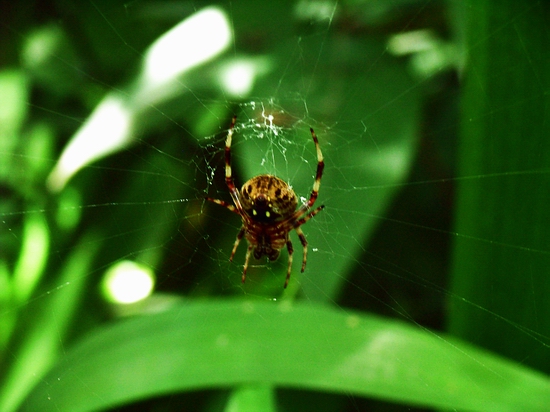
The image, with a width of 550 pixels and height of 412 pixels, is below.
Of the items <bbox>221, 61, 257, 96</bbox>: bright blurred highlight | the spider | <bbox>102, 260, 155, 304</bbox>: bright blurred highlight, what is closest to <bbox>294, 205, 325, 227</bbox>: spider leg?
the spider

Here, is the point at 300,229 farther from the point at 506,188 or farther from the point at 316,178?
the point at 506,188

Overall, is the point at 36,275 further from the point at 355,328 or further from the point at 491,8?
the point at 491,8

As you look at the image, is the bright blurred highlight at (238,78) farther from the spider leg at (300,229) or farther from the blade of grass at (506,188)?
the blade of grass at (506,188)

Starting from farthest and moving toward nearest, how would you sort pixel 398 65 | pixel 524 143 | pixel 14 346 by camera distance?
pixel 398 65 → pixel 14 346 → pixel 524 143

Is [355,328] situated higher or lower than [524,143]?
lower

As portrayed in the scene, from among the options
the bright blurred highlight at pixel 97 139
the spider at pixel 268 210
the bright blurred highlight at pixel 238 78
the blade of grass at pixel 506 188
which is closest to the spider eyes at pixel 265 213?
the spider at pixel 268 210

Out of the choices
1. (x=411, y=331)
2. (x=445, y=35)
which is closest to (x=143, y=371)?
(x=411, y=331)

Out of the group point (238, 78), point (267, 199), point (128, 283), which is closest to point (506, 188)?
point (267, 199)

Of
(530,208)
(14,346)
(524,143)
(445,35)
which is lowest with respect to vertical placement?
(530,208)

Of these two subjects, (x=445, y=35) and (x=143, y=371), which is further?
(x=445, y=35)
